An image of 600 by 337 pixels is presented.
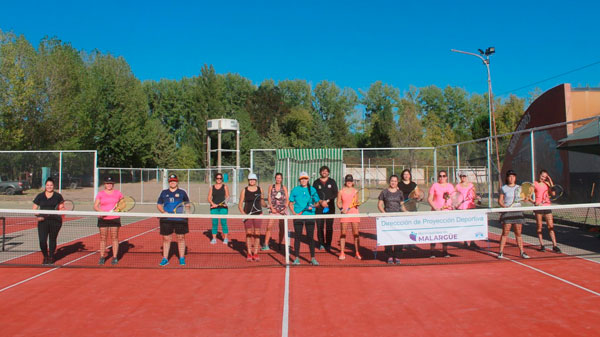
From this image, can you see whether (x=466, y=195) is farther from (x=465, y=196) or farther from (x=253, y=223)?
(x=253, y=223)

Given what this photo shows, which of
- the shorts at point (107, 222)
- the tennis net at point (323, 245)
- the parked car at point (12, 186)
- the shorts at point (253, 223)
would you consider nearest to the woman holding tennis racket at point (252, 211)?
the shorts at point (253, 223)

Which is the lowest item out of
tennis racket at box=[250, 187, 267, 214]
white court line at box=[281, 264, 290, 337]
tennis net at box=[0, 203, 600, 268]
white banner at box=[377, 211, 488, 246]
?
white court line at box=[281, 264, 290, 337]

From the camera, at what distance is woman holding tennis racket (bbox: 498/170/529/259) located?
27.9 ft

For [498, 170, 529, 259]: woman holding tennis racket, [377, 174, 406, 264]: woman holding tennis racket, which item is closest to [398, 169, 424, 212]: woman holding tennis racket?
[377, 174, 406, 264]: woman holding tennis racket

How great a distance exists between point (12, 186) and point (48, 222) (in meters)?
15.1

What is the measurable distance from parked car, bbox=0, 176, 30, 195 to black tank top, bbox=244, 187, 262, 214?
17.2 m

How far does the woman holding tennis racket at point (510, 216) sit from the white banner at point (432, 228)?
0.45 m

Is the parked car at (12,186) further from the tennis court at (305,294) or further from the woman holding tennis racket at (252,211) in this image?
the woman holding tennis racket at (252,211)

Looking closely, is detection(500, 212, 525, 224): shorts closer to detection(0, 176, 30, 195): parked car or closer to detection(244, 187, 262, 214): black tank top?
detection(244, 187, 262, 214): black tank top

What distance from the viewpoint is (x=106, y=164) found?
1748 inches

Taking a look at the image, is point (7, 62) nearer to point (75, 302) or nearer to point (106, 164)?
point (106, 164)

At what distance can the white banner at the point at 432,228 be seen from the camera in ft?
27.2

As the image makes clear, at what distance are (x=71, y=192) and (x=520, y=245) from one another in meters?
19.9

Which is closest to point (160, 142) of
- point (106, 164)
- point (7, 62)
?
point (106, 164)
